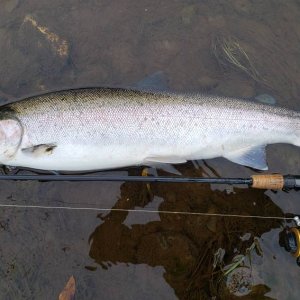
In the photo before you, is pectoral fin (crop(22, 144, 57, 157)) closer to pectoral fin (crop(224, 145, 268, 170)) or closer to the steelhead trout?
the steelhead trout

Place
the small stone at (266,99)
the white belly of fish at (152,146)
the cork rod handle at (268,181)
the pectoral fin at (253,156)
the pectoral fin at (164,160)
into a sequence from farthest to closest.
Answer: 1. the small stone at (266,99)
2. the pectoral fin at (253,156)
3. the pectoral fin at (164,160)
4. the white belly of fish at (152,146)
5. the cork rod handle at (268,181)

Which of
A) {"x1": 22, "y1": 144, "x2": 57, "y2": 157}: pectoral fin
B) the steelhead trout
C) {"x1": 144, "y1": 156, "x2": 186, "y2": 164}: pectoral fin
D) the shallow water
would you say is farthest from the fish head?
{"x1": 144, "y1": 156, "x2": 186, "y2": 164}: pectoral fin

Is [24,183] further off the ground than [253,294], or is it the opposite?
[24,183]

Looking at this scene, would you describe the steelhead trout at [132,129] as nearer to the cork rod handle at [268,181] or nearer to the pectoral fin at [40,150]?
the pectoral fin at [40,150]

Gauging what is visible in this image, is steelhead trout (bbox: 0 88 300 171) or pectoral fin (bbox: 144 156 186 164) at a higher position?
steelhead trout (bbox: 0 88 300 171)

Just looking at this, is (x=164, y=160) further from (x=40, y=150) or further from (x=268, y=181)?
(x=40, y=150)

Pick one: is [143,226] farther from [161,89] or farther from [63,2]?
[63,2]

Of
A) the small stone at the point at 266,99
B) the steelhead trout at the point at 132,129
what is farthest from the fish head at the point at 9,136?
the small stone at the point at 266,99

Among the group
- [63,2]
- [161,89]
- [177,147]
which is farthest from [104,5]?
[177,147]
